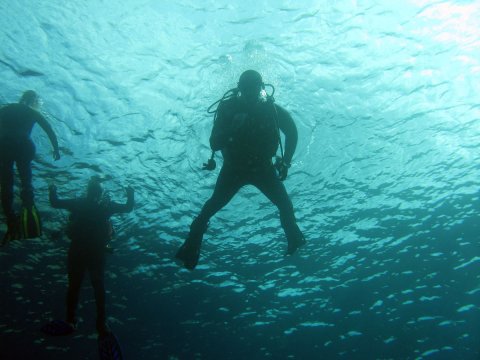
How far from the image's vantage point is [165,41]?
30.7 feet

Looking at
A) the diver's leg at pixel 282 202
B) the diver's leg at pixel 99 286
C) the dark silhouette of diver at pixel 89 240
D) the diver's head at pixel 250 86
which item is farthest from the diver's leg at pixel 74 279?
the diver's head at pixel 250 86

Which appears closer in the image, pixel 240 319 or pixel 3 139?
pixel 3 139

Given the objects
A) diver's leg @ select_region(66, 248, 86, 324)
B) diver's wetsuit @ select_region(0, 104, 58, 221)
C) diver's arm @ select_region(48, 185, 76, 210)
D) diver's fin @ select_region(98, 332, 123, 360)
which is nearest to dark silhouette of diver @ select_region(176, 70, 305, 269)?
diver's leg @ select_region(66, 248, 86, 324)

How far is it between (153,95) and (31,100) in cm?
310

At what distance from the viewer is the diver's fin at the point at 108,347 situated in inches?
303

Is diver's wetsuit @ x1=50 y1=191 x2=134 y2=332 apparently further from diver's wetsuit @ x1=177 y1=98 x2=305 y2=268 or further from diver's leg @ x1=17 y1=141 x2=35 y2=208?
diver's wetsuit @ x1=177 y1=98 x2=305 y2=268

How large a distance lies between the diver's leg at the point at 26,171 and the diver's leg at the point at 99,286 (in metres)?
1.84

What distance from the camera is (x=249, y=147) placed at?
245 inches

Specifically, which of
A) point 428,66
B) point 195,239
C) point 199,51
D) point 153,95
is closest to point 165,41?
point 199,51

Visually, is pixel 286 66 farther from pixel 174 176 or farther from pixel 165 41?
pixel 174 176

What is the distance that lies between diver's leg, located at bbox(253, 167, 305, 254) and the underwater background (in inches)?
181

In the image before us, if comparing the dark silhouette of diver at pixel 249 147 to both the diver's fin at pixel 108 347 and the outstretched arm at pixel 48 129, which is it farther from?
the outstretched arm at pixel 48 129

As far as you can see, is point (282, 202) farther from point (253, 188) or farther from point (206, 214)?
point (253, 188)

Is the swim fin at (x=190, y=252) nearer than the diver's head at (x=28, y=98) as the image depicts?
Yes
